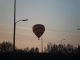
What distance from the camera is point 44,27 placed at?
85500mm

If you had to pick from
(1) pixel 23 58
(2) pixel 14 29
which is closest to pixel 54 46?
(1) pixel 23 58

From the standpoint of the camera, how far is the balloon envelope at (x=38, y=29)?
8250 cm

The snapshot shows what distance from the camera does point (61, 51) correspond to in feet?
433

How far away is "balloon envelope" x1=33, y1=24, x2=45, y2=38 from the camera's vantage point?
8250 centimetres

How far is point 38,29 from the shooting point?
274 ft

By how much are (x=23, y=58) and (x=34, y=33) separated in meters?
6.03

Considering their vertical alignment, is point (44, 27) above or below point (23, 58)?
above

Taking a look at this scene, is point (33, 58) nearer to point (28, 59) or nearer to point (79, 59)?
point (28, 59)

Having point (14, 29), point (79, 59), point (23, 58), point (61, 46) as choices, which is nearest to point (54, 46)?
point (61, 46)

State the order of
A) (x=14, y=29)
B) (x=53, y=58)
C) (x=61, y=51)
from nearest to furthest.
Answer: (x=14, y=29) < (x=53, y=58) < (x=61, y=51)

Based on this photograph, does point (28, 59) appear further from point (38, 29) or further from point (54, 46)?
point (54, 46)

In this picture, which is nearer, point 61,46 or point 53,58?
point 53,58

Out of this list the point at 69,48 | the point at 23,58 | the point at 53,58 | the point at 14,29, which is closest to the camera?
the point at 14,29

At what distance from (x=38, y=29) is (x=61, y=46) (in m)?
53.1
